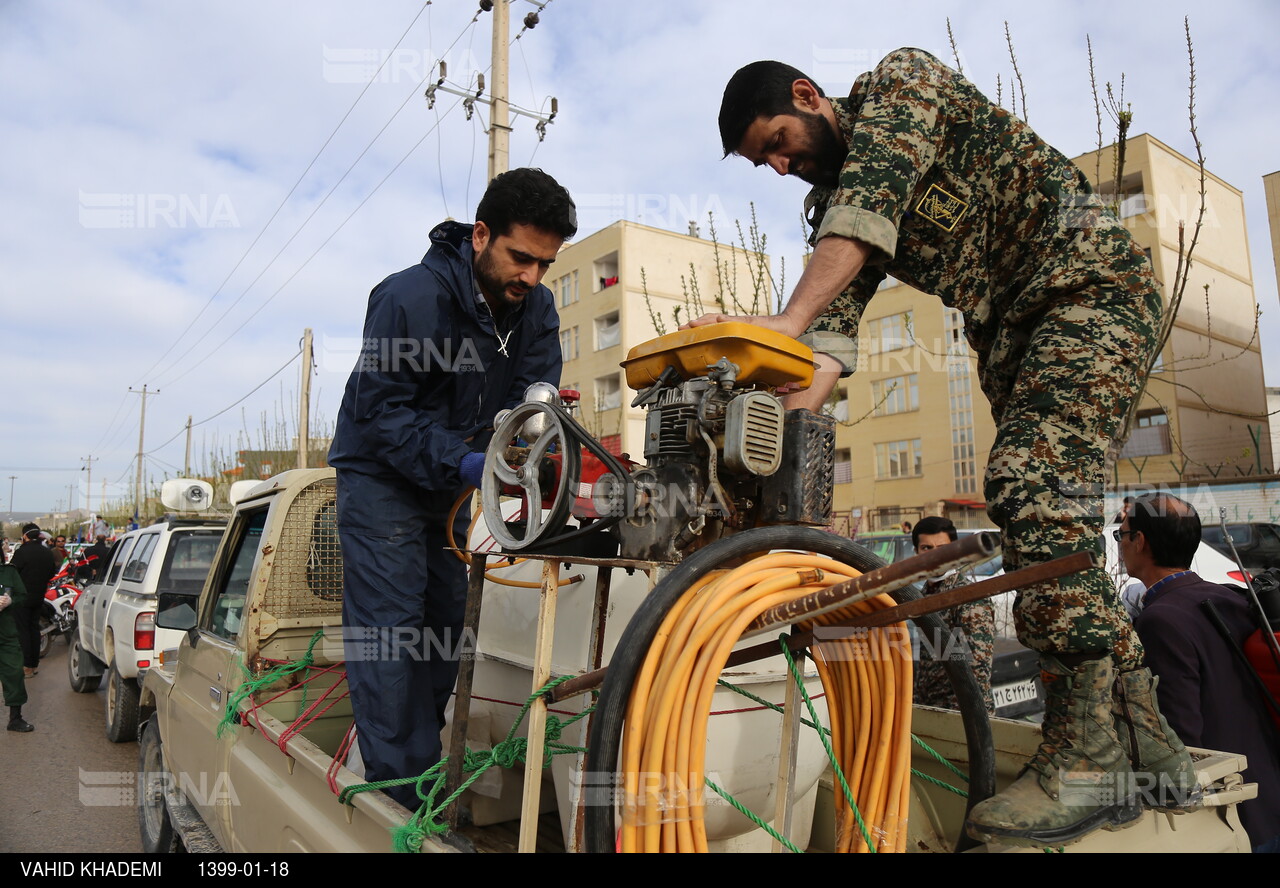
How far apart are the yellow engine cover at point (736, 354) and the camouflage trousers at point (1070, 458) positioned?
1.57ft

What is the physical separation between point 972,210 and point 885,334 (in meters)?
32.0

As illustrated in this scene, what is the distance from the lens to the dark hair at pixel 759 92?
6.72 ft

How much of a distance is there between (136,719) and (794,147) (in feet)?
25.4

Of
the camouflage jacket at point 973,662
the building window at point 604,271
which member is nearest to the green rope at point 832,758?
the camouflage jacket at point 973,662

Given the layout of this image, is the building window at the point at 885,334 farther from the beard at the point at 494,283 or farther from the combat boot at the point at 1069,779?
the combat boot at the point at 1069,779

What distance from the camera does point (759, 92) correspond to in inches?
80.6

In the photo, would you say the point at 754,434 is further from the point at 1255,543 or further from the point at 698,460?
the point at 1255,543

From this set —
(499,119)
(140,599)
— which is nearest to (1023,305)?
(140,599)

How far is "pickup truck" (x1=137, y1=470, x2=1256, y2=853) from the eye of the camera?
1921 mm

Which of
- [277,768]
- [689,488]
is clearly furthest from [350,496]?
[689,488]

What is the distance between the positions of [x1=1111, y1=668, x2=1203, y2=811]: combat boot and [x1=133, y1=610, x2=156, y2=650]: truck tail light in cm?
729
